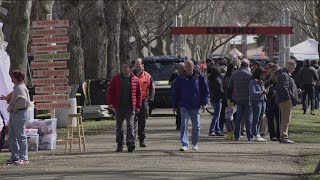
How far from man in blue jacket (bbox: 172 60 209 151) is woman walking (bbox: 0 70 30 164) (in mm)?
3338

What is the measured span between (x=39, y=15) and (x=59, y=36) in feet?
28.1

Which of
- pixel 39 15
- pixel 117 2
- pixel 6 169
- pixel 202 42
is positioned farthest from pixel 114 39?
pixel 202 42

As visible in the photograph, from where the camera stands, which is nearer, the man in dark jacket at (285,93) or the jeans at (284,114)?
the man in dark jacket at (285,93)

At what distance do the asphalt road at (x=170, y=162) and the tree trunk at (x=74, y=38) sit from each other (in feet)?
30.6

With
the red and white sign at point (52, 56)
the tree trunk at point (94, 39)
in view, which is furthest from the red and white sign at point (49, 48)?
the tree trunk at point (94, 39)

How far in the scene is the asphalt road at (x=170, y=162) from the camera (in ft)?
50.8

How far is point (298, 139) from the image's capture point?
23422 millimetres

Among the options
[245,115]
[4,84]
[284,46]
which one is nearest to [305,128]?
[245,115]

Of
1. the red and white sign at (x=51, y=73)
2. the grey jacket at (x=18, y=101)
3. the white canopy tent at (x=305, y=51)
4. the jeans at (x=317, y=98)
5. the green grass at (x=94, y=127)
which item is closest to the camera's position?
the grey jacket at (x=18, y=101)

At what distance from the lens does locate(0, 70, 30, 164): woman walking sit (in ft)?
57.7

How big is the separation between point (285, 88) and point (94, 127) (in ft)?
28.3

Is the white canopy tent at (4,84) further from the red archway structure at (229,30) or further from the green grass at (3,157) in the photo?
the red archway structure at (229,30)

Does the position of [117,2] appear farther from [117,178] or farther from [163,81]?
[117,178]

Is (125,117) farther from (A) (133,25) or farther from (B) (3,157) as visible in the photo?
(A) (133,25)
